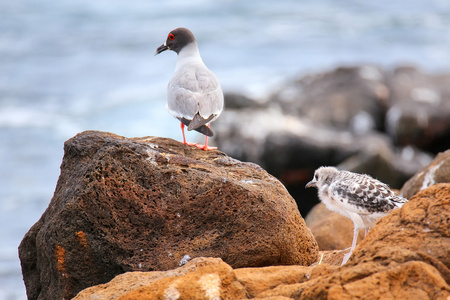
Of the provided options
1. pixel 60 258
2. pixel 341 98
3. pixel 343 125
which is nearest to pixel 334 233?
pixel 60 258

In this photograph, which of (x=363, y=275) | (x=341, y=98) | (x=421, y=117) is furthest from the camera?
(x=341, y=98)

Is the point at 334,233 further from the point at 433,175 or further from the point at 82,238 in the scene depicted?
the point at 82,238

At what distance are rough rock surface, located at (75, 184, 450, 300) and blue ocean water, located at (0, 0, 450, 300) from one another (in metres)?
7.74

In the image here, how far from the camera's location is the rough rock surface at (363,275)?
404 centimetres

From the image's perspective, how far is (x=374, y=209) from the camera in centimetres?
634

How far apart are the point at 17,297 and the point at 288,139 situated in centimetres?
701

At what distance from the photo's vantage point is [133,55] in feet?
90.8

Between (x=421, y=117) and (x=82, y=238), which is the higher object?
(x=82, y=238)

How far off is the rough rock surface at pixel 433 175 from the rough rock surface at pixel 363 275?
3392 mm

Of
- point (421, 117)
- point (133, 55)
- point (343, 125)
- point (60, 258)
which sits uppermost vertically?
point (60, 258)

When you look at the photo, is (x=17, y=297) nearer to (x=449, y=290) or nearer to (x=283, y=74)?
(x=449, y=290)

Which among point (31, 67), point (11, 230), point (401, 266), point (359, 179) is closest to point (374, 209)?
point (359, 179)

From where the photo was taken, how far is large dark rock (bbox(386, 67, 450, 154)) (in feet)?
54.0

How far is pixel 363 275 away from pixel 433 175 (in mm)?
4629
